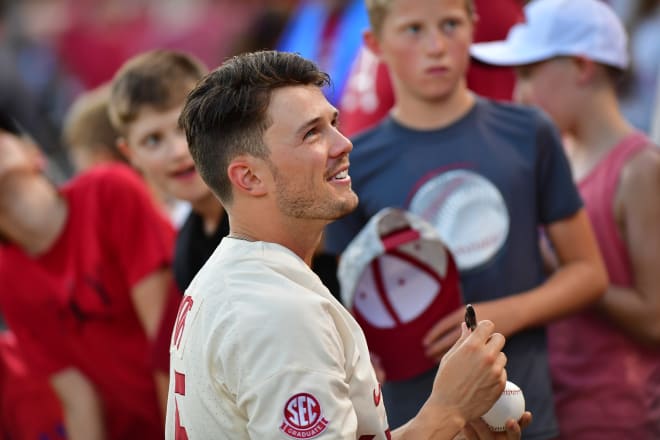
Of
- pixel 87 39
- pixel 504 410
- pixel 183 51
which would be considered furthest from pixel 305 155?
pixel 87 39

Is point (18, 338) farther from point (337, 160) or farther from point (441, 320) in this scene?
point (337, 160)

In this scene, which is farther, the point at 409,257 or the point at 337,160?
the point at 409,257

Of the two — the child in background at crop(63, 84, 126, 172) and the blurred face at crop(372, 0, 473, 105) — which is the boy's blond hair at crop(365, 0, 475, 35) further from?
the child in background at crop(63, 84, 126, 172)

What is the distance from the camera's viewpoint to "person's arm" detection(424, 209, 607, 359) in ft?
10.3

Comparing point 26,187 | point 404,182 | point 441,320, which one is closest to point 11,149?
point 26,187

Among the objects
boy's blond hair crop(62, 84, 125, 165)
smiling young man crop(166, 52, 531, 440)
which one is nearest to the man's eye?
smiling young man crop(166, 52, 531, 440)

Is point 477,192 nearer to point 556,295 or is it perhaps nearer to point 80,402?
point 556,295

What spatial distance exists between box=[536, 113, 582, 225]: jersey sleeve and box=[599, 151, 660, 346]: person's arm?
435 millimetres

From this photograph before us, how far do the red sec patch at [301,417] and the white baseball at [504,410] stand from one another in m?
0.52

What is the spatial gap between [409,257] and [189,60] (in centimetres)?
133

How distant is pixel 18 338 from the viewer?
Answer: 4.29m

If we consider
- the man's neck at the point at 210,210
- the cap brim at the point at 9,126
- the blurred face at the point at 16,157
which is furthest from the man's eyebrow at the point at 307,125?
the cap brim at the point at 9,126

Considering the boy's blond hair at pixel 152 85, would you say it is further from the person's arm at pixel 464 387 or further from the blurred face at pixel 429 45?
the person's arm at pixel 464 387

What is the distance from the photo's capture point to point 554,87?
4.00 meters
